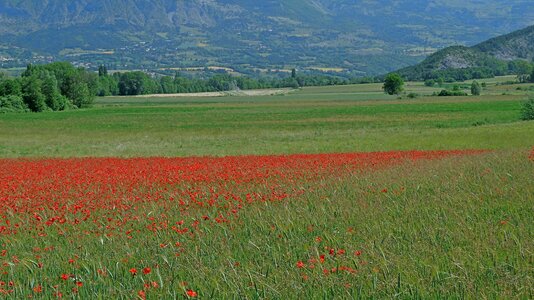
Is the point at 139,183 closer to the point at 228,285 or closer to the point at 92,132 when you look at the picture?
the point at 228,285

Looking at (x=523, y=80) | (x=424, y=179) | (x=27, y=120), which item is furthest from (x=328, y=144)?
(x=523, y=80)

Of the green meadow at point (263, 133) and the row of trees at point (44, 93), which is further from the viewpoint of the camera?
the row of trees at point (44, 93)

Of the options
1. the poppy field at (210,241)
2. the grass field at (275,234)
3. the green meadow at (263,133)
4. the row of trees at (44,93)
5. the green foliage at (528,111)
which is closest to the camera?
the grass field at (275,234)

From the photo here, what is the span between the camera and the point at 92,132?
70938mm

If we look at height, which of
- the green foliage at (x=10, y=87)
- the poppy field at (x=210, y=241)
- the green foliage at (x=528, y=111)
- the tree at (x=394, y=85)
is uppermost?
the poppy field at (x=210, y=241)

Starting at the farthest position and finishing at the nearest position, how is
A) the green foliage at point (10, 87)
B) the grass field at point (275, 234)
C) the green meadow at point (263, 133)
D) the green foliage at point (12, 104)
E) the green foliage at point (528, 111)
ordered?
the green foliage at point (10, 87), the green foliage at point (12, 104), the green foliage at point (528, 111), the green meadow at point (263, 133), the grass field at point (275, 234)

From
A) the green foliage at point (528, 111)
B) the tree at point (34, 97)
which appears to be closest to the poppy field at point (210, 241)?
the green foliage at point (528, 111)

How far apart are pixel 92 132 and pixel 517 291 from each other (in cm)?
6790

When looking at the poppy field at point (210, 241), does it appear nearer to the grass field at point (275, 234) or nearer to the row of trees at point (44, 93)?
the grass field at point (275, 234)

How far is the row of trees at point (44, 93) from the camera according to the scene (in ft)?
384

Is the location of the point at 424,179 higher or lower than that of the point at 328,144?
higher

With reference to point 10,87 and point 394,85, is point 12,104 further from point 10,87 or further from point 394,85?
point 394,85

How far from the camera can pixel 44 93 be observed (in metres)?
124

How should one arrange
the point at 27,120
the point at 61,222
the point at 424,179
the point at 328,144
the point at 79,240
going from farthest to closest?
the point at 27,120
the point at 328,144
the point at 424,179
the point at 61,222
the point at 79,240
